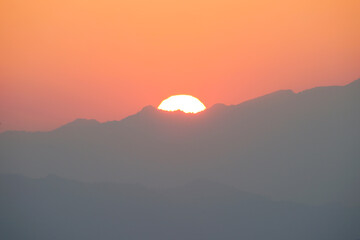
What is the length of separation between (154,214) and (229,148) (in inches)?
36.4

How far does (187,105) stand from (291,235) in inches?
59.3

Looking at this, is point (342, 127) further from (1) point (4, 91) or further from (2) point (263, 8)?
(1) point (4, 91)

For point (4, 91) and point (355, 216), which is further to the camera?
point (4, 91)

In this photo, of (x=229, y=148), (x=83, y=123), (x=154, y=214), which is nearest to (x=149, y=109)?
(x=83, y=123)

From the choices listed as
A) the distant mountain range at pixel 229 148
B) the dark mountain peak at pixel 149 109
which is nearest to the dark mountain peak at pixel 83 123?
the distant mountain range at pixel 229 148

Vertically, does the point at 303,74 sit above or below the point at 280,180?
above

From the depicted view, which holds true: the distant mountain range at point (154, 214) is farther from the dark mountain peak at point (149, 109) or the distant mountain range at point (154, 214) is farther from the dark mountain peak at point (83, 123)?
the dark mountain peak at point (149, 109)

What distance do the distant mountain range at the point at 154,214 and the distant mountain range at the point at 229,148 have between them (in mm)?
91

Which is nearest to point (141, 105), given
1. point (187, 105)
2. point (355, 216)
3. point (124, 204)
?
point (187, 105)

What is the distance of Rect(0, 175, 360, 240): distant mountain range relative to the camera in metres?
3.59

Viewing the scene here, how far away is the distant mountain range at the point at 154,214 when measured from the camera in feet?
11.8

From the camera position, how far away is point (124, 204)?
3691 millimetres

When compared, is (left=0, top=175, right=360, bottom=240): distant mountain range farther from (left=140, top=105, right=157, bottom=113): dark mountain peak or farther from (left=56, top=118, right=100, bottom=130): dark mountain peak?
(left=140, top=105, right=157, bottom=113): dark mountain peak

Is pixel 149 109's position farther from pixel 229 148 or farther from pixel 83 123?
pixel 229 148
